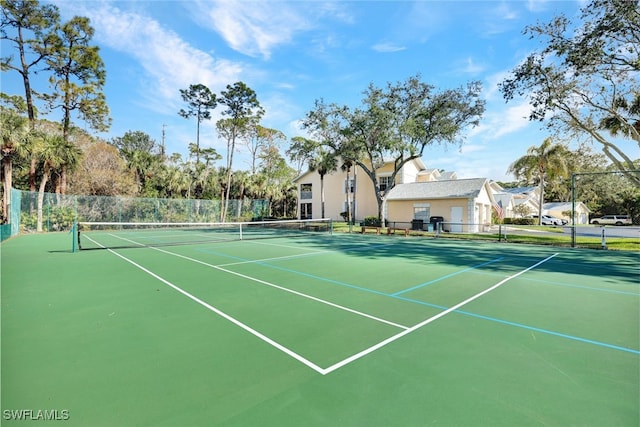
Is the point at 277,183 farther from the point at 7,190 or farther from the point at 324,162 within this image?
the point at 7,190

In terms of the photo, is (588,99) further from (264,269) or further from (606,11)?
(264,269)

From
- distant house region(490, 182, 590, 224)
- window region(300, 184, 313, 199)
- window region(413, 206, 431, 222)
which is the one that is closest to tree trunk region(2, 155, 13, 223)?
window region(300, 184, 313, 199)

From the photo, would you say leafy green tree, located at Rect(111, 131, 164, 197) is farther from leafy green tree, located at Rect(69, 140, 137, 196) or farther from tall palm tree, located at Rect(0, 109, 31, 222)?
tall palm tree, located at Rect(0, 109, 31, 222)

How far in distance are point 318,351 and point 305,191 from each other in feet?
130

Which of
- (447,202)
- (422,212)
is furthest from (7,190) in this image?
(447,202)

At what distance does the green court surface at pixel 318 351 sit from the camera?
2801 mm

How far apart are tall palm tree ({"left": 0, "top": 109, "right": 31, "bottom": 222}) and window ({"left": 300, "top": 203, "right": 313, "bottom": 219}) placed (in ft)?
96.1

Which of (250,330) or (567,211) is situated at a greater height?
(567,211)

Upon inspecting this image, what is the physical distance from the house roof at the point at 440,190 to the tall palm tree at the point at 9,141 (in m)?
29.0

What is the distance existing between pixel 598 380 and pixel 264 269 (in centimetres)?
785

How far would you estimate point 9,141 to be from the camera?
63.7 ft

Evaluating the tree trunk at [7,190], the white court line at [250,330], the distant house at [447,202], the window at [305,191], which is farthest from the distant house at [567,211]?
the tree trunk at [7,190]

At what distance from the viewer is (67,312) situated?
5461 millimetres

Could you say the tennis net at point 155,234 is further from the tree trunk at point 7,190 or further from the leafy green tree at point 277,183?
the leafy green tree at point 277,183
